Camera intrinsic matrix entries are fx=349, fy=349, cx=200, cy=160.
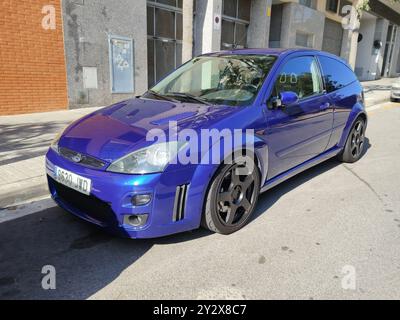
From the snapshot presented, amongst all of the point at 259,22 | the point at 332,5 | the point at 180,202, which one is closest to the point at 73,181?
the point at 180,202

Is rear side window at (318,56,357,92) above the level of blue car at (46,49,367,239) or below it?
above

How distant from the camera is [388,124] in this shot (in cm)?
922

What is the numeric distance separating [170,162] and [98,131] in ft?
2.65

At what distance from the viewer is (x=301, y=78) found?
4.07 m

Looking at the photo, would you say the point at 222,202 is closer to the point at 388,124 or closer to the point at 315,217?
the point at 315,217

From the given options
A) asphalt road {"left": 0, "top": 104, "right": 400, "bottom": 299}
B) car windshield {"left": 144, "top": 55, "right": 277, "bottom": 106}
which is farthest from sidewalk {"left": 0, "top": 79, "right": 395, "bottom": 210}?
car windshield {"left": 144, "top": 55, "right": 277, "bottom": 106}

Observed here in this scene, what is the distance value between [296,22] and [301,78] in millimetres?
14650

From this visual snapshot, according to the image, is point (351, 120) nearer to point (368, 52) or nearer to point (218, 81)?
point (218, 81)

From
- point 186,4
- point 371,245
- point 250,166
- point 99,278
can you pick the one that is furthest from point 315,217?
point 186,4

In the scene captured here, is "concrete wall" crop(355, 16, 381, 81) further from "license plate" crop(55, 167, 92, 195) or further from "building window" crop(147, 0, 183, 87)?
"license plate" crop(55, 167, 92, 195)

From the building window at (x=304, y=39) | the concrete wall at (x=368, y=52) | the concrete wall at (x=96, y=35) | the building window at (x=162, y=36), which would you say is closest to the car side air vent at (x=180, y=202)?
the concrete wall at (x=96, y=35)

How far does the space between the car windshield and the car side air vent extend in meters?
1.10

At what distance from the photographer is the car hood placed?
276 centimetres

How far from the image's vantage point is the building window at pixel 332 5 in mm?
20484
